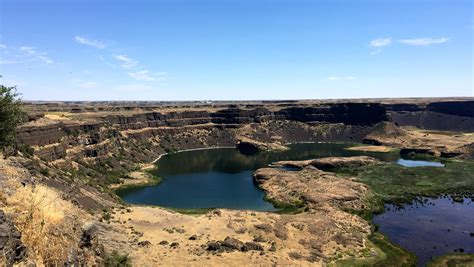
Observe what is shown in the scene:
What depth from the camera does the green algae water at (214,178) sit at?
8257cm

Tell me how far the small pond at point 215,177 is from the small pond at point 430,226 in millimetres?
23554

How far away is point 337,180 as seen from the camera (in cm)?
9569

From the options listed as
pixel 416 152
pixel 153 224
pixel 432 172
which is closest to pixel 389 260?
pixel 153 224

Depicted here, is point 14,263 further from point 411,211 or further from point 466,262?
point 411,211

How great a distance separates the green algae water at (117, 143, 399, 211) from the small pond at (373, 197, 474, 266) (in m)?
23.4

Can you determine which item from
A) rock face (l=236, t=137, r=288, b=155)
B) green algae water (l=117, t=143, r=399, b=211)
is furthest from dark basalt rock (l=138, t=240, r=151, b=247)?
rock face (l=236, t=137, r=288, b=155)

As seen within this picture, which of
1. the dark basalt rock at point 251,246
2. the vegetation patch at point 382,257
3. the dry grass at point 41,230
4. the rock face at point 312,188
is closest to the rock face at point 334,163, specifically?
the rock face at point 312,188

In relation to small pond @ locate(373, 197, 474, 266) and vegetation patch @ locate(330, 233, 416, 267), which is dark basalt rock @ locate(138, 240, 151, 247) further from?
small pond @ locate(373, 197, 474, 266)

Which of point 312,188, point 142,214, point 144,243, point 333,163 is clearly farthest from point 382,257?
point 333,163

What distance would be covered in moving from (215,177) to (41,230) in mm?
93810

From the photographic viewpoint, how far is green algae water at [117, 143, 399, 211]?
82.6 meters

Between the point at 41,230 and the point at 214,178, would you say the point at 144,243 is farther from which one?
the point at 214,178

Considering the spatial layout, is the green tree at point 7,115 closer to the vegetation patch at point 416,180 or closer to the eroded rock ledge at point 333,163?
the vegetation patch at point 416,180

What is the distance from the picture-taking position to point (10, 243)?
16266 mm
